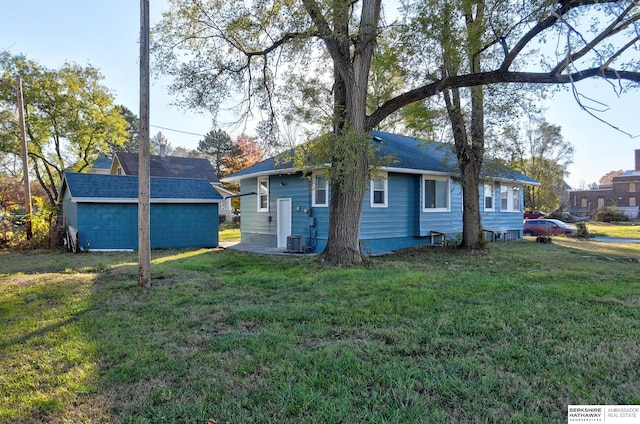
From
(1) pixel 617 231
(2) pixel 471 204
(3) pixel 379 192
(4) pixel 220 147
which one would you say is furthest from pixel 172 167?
(1) pixel 617 231

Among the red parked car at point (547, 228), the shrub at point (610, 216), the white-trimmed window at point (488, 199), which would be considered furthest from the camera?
the shrub at point (610, 216)

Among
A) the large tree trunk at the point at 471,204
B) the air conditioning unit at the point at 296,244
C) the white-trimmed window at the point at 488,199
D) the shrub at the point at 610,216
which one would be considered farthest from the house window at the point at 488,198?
the shrub at the point at 610,216

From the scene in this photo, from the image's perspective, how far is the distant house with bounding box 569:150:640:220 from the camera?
44.8 meters

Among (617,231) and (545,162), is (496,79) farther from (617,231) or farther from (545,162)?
(545,162)

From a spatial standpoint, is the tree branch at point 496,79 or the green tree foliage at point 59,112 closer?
the tree branch at point 496,79

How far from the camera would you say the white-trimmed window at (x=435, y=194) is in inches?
539

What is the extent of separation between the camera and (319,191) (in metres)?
12.5

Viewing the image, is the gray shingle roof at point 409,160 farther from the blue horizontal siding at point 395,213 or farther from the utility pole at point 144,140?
the utility pole at point 144,140

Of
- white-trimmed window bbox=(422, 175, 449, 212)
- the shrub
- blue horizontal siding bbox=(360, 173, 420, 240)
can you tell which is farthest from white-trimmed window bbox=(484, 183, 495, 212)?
the shrub

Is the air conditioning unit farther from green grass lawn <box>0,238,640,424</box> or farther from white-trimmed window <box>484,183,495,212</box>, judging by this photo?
white-trimmed window <box>484,183,495,212</box>

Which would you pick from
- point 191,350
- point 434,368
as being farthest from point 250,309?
point 434,368

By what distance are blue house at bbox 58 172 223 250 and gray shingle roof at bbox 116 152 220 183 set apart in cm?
945

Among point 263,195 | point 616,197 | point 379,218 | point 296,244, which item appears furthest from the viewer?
point 616,197

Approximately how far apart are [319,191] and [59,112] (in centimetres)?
1601
